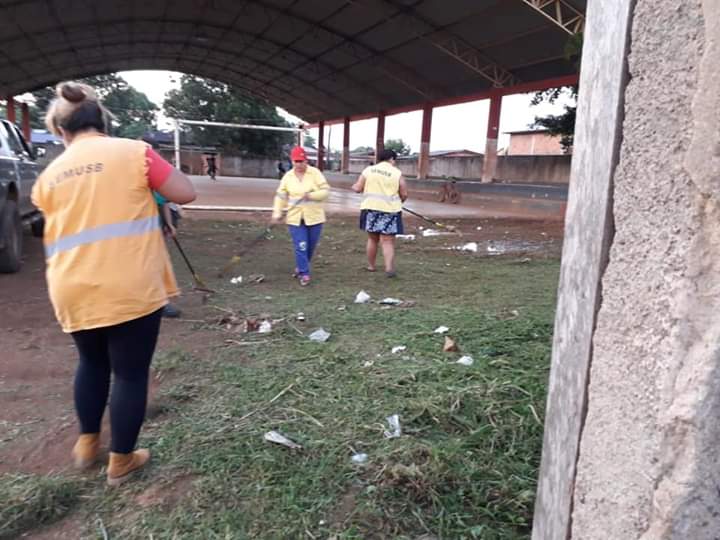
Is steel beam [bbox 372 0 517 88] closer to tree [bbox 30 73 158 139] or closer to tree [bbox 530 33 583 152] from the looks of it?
tree [bbox 530 33 583 152]

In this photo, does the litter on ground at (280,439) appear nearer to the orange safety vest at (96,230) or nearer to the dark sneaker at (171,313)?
the orange safety vest at (96,230)

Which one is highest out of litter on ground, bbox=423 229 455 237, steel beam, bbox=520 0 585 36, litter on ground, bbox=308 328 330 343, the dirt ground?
steel beam, bbox=520 0 585 36

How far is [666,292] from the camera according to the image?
113 centimetres

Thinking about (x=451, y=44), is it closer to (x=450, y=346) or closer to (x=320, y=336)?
(x=320, y=336)

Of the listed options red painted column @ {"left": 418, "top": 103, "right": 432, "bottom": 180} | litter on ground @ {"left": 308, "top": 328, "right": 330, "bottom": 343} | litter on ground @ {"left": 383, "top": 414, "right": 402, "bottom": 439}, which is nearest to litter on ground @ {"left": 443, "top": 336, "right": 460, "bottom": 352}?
litter on ground @ {"left": 308, "top": 328, "right": 330, "bottom": 343}

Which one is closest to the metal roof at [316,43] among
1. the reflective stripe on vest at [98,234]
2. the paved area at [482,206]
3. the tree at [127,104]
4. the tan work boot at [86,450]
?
the paved area at [482,206]

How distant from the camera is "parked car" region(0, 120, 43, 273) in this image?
6148mm

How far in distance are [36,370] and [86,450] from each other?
150 cm

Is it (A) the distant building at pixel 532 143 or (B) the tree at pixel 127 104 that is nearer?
(A) the distant building at pixel 532 143

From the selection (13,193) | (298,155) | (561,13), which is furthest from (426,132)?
(13,193)

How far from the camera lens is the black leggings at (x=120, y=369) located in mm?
2285

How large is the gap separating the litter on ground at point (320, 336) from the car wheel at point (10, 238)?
4.08m

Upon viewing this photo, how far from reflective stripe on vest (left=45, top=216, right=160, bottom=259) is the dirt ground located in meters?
1.08

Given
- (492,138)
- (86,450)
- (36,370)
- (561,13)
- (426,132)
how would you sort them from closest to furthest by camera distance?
(86,450)
(36,370)
(561,13)
(492,138)
(426,132)
